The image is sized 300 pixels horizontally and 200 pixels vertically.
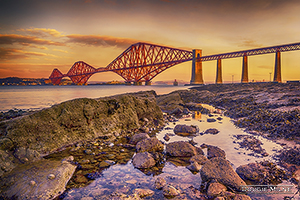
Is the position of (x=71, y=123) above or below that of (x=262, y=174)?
above

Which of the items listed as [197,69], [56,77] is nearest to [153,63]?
[197,69]

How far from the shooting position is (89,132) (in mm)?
4496

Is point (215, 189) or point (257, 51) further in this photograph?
point (257, 51)

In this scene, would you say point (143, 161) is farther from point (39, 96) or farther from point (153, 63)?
point (153, 63)

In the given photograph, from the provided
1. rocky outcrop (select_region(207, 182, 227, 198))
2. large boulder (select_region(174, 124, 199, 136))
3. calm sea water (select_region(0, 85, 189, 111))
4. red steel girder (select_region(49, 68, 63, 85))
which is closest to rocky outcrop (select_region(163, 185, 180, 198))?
rocky outcrop (select_region(207, 182, 227, 198))

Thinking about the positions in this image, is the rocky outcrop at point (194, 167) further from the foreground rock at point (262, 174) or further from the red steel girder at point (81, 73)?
the red steel girder at point (81, 73)

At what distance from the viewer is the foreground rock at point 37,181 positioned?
2.21 metres

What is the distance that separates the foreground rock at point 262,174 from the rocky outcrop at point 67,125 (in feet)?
11.3

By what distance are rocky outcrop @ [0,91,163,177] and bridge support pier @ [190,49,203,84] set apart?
62.6 metres

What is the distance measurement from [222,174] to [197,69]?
6699 centimetres

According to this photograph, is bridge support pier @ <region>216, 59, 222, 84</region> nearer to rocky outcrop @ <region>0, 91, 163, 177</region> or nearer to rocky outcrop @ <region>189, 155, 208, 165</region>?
rocky outcrop @ <region>0, 91, 163, 177</region>

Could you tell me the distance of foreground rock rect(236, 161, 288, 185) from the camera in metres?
2.59

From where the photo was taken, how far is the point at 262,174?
265cm

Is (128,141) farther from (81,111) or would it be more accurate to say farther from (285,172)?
(285,172)
